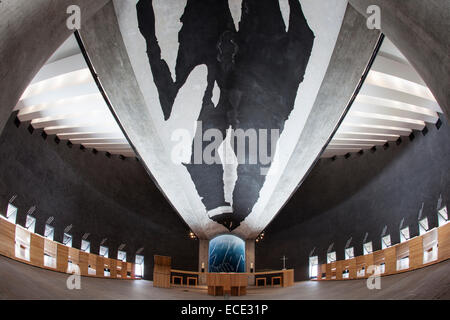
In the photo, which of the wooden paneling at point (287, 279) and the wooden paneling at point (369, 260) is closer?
the wooden paneling at point (369, 260)

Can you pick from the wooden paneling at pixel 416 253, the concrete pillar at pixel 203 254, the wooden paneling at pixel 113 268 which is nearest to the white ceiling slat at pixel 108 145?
the wooden paneling at pixel 113 268

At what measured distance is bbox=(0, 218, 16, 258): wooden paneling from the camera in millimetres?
6301

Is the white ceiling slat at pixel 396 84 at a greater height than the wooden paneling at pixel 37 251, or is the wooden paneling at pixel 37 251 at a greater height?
the white ceiling slat at pixel 396 84

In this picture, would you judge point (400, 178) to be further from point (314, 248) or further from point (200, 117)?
point (200, 117)

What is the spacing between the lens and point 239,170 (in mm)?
9305

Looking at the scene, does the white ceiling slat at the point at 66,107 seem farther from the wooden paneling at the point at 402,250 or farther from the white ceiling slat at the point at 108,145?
the wooden paneling at the point at 402,250

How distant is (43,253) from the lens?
25.2ft

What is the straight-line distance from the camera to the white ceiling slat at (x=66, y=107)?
29.5 ft

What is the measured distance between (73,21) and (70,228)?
12.1 metres

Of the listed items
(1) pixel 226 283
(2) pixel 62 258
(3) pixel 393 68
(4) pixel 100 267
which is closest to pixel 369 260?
(1) pixel 226 283

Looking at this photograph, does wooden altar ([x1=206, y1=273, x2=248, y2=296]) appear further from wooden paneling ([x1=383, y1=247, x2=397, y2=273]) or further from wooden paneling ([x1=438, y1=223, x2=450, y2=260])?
wooden paneling ([x1=438, y1=223, x2=450, y2=260])

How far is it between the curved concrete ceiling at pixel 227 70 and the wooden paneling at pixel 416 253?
2832mm

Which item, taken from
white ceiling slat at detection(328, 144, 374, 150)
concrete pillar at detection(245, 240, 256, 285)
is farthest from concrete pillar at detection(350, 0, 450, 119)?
concrete pillar at detection(245, 240, 256, 285)
